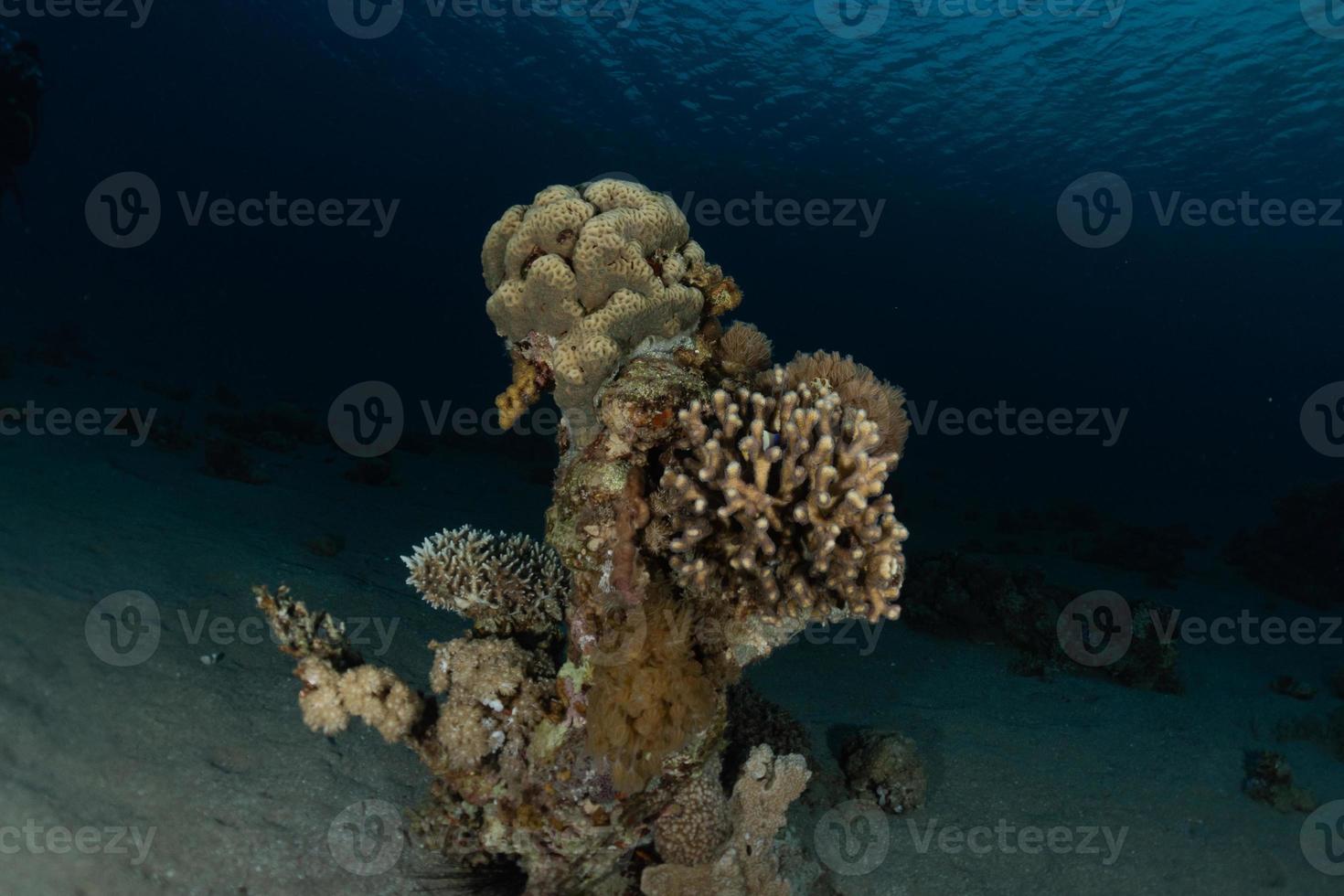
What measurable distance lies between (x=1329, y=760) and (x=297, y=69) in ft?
210

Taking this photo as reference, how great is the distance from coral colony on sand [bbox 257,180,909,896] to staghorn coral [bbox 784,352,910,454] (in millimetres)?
16

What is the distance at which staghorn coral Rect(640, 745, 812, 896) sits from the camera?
170 inches

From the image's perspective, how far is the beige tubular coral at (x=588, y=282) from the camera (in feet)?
13.6

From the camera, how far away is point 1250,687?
34.6 ft

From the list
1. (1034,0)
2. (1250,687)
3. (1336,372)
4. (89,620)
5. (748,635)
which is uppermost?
(1336,372)

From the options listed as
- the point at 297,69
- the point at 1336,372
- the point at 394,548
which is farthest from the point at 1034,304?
the point at 394,548

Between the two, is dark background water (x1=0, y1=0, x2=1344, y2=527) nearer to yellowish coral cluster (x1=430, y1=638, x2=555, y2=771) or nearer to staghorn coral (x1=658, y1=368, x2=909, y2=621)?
staghorn coral (x1=658, y1=368, x2=909, y2=621)

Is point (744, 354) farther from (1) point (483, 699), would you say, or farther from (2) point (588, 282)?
(1) point (483, 699)

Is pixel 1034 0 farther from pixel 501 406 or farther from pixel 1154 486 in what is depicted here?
pixel 1154 486

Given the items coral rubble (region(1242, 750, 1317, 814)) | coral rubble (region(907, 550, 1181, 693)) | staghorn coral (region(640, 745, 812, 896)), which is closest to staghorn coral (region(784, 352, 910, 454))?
staghorn coral (region(640, 745, 812, 896))

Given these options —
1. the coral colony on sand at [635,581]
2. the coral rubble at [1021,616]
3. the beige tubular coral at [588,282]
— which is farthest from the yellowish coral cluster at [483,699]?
the coral rubble at [1021,616]

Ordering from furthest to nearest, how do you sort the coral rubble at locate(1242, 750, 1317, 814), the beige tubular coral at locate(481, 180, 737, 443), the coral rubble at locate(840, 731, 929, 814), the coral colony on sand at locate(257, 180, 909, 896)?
the coral rubble at locate(1242, 750, 1317, 814) < the coral rubble at locate(840, 731, 929, 814) < the beige tubular coral at locate(481, 180, 737, 443) < the coral colony on sand at locate(257, 180, 909, 896)

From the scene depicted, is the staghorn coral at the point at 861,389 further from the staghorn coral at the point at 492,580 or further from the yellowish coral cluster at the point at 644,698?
the staghorn coral at the point at 492,580

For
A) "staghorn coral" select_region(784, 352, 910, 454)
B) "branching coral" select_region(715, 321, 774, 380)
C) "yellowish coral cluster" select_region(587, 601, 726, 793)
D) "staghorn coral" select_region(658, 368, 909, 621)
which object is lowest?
"yellowish coral cluster" select_region(587, 601, 726, 793)
